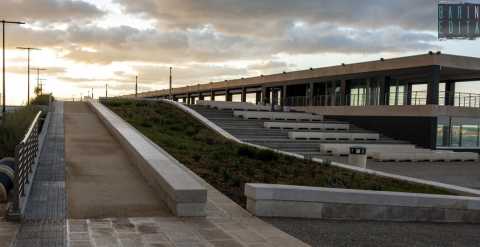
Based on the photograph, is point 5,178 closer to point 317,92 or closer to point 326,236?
point 326,236

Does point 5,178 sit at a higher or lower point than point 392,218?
higher

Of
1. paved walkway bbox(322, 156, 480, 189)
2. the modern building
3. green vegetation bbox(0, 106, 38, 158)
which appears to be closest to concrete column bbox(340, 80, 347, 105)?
the modern building

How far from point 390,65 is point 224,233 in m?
29.0

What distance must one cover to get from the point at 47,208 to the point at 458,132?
29.5 metres

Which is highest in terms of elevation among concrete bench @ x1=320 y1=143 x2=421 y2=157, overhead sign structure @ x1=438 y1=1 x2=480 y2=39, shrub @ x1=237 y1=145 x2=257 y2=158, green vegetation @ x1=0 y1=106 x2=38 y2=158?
overhead sign structure @ x1=438 y1=1 x2=480 y2=39

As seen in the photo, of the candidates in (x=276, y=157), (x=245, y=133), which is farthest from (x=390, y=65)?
(x=276, y=157)

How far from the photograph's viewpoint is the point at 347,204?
363 inches

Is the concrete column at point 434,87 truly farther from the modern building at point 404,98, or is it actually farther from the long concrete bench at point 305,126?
the long concrete bench at point 305,126

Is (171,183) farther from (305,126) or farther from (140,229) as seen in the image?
(305,126)

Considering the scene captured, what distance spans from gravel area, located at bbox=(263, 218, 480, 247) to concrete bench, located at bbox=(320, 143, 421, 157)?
1668 centimetres

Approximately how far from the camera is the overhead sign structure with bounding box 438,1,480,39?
137 ft

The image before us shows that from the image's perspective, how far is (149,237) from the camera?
6.73 m

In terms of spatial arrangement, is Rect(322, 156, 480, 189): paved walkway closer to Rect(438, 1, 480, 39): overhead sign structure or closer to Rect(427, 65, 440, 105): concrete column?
Rect(427, 65, 440, 105): concrete column

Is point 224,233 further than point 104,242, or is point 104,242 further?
point 224,233
